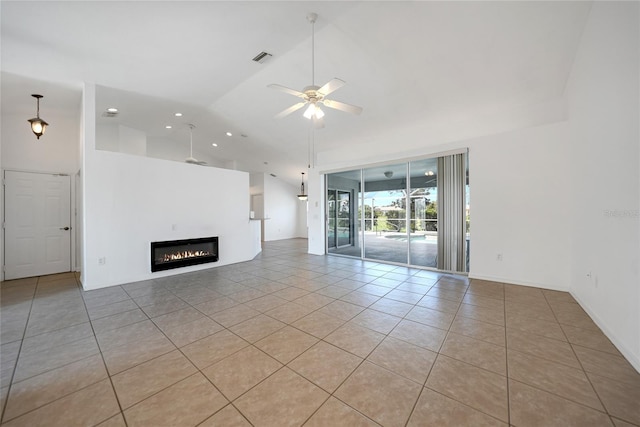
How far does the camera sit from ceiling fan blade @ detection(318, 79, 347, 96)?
2.59 meters

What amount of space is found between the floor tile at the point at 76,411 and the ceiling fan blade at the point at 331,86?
325cm

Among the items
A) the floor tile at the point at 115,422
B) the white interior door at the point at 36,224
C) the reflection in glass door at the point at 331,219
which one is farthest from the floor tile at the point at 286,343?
the white interior door at the point at 36,224

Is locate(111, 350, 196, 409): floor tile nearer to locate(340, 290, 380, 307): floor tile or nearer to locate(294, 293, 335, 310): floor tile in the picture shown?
locate(294, 293, 335, 310): floor tile

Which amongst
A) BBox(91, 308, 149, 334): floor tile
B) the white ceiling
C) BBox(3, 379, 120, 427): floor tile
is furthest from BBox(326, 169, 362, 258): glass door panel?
BBox(3, 379, 120, 427): floor tile

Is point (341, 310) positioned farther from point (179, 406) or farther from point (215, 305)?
point (179, 406)

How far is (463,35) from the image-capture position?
312 cm

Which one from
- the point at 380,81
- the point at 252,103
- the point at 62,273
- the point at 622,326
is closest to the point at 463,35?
the point at 380,81

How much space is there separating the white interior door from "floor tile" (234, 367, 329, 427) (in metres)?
6.32

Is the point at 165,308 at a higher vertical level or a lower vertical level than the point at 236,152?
lower

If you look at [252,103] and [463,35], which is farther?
[252,103]

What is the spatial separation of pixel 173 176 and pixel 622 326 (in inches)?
271

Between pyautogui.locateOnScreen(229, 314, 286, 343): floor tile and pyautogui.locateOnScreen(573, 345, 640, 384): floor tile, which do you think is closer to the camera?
pyautogui.locateOnScreen(573, 345, 640, 384): floor tile

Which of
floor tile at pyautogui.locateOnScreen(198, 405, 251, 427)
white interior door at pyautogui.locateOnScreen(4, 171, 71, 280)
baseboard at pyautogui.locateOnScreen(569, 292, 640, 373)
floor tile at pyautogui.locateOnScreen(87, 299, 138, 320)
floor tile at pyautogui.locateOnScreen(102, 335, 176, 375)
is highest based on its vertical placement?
white interior door at pyautogui.locateOnScreen(4, 171, 71, 280)

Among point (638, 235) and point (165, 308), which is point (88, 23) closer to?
point (165, 308)
